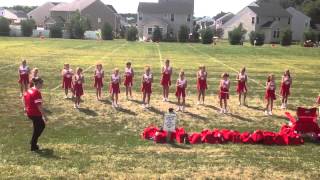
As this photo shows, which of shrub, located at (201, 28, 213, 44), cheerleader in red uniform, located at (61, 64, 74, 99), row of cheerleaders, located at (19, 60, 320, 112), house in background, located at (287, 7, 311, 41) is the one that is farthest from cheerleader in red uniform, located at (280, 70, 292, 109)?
house in background, located at (287, 7, 311, 41)

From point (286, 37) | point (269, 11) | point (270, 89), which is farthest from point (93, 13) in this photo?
point (270, 89)

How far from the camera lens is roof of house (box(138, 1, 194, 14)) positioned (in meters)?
113

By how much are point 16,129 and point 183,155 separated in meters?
6.18

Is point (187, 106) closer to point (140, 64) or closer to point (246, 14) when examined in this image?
point (140, 64)

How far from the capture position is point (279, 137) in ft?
50.9

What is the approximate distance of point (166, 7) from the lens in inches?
4469

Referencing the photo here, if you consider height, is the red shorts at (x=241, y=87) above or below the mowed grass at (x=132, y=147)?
Answer: above

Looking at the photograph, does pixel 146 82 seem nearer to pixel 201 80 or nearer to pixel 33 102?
pixel 201 80

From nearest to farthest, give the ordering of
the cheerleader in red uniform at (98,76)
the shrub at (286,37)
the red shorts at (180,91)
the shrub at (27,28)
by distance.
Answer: the red shorts at (180,91)
the cheerleader in red uniform at (98,76)
the shrub at (286,37)
the shrub at (27,28)

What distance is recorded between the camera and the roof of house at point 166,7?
113 m

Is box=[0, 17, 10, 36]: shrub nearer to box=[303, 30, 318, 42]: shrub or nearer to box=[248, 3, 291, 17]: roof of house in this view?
box=[248, 3, 291, 17]: roof of house

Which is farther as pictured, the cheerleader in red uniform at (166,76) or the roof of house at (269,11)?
the roof of house at (269,11)

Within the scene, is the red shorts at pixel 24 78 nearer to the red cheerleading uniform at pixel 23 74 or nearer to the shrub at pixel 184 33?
the red cheerleading uniform at pixel 23 74

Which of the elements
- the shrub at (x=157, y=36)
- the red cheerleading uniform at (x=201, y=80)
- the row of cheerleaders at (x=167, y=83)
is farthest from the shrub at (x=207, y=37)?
the red cheerleading uniform at (x=201, y=80)
